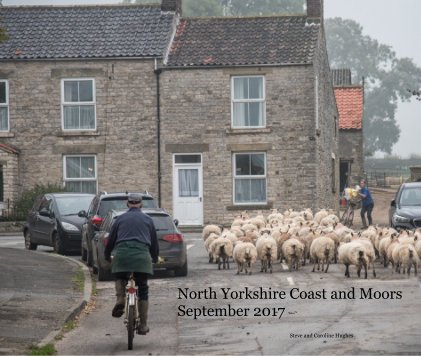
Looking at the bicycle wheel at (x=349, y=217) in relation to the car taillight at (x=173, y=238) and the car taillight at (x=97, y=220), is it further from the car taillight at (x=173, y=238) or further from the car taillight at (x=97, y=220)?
the car taillight at (x=173, y=238)

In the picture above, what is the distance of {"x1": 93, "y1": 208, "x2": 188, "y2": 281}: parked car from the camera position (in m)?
23.5

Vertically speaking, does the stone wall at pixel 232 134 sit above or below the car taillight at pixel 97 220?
above

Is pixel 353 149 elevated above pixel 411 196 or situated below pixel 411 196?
above

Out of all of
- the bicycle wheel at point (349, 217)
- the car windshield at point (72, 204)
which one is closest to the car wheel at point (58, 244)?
the car windshield at point (72, 204)

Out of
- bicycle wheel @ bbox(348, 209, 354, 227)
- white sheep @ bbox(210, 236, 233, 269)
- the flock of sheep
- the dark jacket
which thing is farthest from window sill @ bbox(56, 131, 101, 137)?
the dark jacket

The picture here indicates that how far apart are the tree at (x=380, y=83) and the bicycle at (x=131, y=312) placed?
126 metres

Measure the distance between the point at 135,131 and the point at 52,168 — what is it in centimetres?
352

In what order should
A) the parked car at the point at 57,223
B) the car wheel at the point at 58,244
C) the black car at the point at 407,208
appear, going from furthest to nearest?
the black car at the point at 407,208, the car wheel at the point at 58,244, the parked car at the point at 57,223

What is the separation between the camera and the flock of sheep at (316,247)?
74.7 feet

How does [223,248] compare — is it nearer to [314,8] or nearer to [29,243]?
[29,243]

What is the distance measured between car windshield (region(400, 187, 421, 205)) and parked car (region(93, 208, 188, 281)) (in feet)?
34.5

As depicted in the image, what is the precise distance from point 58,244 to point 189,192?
14109mm

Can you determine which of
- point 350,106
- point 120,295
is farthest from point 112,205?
point 350,106

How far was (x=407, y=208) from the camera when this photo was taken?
31688 millimetres
